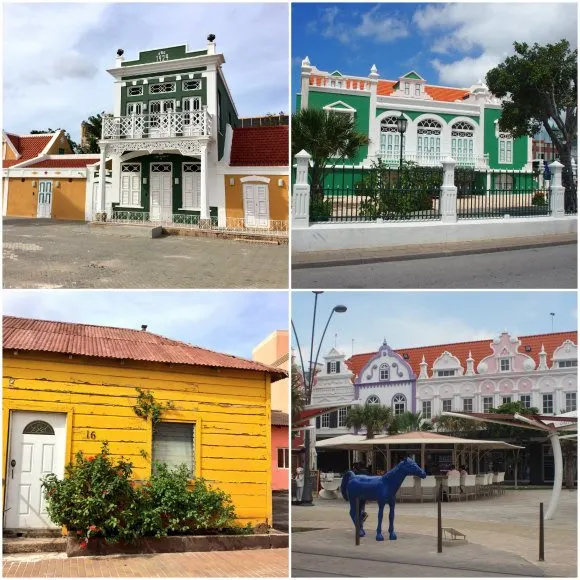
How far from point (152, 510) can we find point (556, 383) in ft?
67.3

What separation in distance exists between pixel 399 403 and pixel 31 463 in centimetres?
1948

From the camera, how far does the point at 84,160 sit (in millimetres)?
22250

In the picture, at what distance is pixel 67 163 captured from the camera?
2247 cm

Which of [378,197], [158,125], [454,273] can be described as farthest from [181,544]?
[158,125]

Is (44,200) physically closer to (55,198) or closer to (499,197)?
(55,198)

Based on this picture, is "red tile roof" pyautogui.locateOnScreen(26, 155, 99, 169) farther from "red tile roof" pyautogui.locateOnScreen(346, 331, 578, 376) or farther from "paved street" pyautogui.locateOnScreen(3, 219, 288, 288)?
"red tile roof" pyautogui.locateOnScreen(346, 331, 578, 376)

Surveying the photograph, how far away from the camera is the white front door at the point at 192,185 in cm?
1966

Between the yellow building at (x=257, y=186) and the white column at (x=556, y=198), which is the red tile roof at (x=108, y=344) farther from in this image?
the white column at (x=556, y=198)

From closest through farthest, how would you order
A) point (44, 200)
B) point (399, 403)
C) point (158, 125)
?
point (158, 125), point (44, 200), point (399, 403)

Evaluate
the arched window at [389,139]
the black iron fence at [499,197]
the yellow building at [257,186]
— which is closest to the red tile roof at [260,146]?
the yellow building at [257,186]

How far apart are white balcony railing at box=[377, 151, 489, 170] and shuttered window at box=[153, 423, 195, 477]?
21246mm

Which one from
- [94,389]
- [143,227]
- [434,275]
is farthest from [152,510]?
[143,227]

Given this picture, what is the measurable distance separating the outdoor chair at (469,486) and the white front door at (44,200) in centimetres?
1431

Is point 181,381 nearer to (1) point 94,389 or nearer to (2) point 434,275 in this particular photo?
(1) point 94,389
